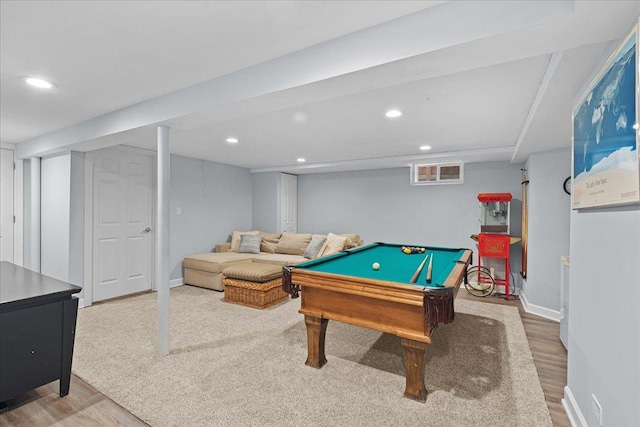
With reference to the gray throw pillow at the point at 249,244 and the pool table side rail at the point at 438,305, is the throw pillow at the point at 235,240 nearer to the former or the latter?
the gray throw pillow at the point at 249,244

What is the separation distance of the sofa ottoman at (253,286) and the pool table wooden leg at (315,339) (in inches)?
64.2

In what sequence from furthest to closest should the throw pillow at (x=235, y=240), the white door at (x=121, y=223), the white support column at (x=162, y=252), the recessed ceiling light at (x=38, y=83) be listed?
the throw pillow at (x=235, y=240) < the white door at (x=121, y=223) < the white support column at (x=162, y=252) < the recessed ceiling light at (x=38, y=83)

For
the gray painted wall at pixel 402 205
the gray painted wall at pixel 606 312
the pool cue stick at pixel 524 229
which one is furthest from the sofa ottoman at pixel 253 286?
the pool cue stick at pixel 524 229

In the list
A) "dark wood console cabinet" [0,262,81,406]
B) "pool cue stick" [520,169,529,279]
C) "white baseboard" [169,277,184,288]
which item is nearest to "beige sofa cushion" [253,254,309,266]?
"white baseboard" [169,277,184,288]

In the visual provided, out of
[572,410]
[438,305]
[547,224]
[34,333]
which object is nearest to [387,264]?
[438,305]

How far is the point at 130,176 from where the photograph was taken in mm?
4637

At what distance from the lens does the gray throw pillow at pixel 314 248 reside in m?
5.16

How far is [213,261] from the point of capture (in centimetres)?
484

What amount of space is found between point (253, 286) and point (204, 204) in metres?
2.37

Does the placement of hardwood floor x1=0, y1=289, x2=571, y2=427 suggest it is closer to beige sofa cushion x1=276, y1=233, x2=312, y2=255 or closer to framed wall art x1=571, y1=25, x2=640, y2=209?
framed wall art x1=571, y1=25, x2=640, y2=209

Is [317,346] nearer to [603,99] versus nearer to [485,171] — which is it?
[603,99]

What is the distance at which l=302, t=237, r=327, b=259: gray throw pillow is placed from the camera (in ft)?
→ 16.9

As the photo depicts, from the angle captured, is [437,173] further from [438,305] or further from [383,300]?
[438,305]

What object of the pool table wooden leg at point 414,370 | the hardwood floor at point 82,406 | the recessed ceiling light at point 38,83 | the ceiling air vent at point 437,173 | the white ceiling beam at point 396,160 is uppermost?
the recessed ceiling light at point 38,83
